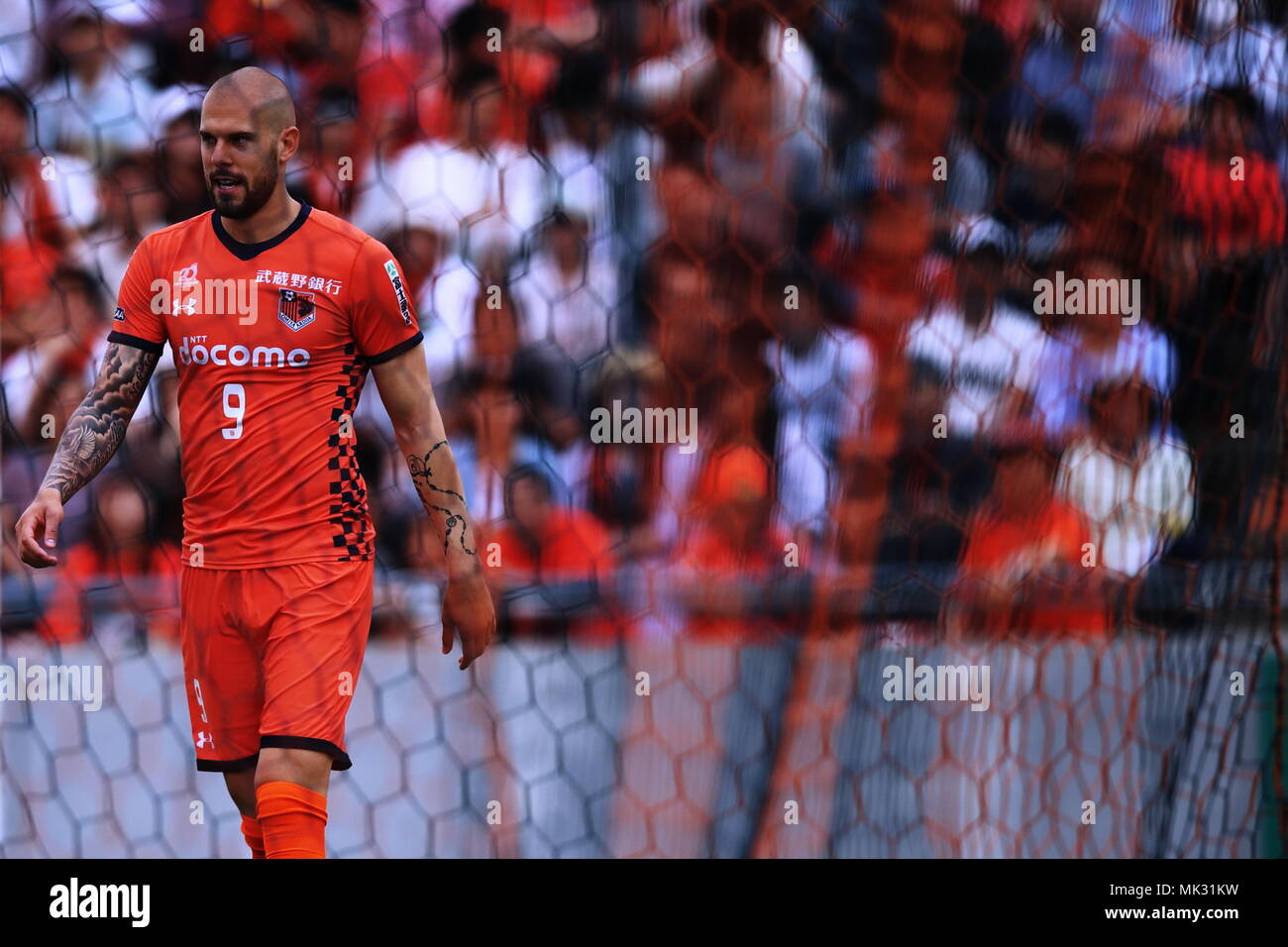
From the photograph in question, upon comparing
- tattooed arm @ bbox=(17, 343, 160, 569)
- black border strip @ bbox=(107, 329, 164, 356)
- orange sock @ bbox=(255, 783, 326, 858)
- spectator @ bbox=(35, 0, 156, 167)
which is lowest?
orange sock @ bbox=(255, 783, 326, 858)

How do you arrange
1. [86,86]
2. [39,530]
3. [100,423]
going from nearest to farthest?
[39,530] → [100,423] → [86,86]

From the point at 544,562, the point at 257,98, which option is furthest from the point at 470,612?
the point at 257,98

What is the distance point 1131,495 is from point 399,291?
0.95m

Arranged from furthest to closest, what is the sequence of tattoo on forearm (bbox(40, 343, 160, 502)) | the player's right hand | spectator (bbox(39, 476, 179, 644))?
1. spectator (bbox(39, 476, 179, 644))
2. tattoo on forearm (bbox(40, 343, 160, 502))
3. the player's right hand

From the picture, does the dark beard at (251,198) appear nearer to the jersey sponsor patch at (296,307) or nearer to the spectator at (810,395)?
the jersey sponsor patch at (296,307)

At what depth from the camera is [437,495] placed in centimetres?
136

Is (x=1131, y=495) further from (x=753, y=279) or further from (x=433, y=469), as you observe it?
(x=433, y=469)

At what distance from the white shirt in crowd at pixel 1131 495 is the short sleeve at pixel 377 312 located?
843 mm

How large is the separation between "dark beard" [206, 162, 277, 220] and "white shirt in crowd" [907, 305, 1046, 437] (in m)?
0.79

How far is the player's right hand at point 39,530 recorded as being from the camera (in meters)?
1.21

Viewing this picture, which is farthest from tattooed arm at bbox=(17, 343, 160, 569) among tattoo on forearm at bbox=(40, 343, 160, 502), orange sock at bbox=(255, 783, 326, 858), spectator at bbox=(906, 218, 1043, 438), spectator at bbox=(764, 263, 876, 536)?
spectator at bbox=(906, 218, 1043, 438)

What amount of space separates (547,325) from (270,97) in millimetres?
440

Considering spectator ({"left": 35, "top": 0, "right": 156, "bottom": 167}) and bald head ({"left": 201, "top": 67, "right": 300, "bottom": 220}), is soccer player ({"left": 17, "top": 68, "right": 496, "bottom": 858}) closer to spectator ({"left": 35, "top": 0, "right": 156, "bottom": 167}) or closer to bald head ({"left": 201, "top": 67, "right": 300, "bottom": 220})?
bald head ({"left": 201, "top": 67, "right": 300, "bottom": 220})

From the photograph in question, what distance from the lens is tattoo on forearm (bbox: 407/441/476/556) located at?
1.35 m
